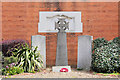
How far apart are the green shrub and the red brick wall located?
1320mm

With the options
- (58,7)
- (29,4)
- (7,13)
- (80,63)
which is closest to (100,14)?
(58,7)

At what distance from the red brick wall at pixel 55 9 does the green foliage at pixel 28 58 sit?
110 centimetres

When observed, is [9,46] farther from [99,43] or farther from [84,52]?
[99,43]

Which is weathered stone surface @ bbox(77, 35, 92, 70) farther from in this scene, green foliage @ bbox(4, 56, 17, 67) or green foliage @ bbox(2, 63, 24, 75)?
green foliage @ bbox(4, 56, 17, 67)

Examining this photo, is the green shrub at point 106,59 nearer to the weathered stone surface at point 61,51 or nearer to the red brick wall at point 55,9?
the weathered stone surface at point 61,51

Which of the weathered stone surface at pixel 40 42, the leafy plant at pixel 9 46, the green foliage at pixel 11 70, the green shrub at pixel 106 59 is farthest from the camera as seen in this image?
the weathered stone surface at pixel 40 42

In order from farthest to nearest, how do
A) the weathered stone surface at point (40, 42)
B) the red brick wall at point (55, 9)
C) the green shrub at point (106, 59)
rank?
the red brick wall at point (55, 9) < the weathered stone surface at point (40, 42) < the green shrub at point (106, 59)

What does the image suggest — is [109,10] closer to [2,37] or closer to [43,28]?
[43,28]

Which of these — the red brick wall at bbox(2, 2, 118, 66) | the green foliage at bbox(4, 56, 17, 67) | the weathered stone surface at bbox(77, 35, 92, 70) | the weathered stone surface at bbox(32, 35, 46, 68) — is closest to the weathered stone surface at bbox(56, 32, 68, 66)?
the weathered stone surface at bbox(32, 35, 46, 68)

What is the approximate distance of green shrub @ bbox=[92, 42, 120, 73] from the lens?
18.9 ft

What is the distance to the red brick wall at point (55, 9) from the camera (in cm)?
723

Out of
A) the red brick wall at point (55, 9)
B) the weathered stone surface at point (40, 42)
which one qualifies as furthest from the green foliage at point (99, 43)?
the weathered stone surface at point (40, 42)

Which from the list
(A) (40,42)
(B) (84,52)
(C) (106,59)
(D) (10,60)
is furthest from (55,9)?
(C) (106,59)

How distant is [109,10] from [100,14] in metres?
0.44
